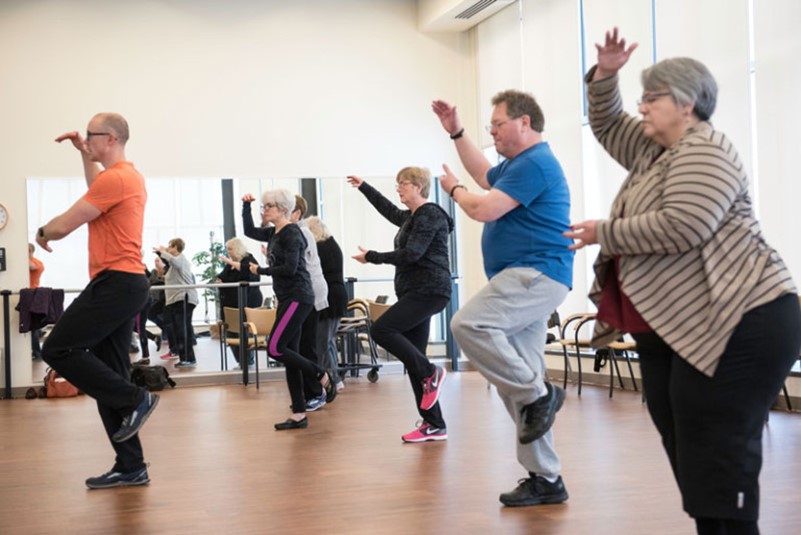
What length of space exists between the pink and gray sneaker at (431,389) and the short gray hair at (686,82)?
3.12 meters

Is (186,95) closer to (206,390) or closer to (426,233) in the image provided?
(206,390)

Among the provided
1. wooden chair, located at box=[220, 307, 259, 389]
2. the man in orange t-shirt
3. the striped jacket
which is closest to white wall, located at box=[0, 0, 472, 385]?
wooden chair, located at box=[220, 307, 259, 389]

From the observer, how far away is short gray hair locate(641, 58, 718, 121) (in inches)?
89.9

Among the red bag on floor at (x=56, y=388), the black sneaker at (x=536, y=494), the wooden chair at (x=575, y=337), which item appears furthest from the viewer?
the red bag on floor at (x=56, y=388)

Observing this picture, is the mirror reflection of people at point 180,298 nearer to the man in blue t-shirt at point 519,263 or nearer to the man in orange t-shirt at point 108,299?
the man in orange t-shirt at point 108,299

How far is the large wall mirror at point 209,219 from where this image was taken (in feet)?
31.6

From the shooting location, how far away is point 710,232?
7.24ft

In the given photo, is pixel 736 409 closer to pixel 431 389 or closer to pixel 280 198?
pixel 431 389

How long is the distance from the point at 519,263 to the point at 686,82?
1.40m

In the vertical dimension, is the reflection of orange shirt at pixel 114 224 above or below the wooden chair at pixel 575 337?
above

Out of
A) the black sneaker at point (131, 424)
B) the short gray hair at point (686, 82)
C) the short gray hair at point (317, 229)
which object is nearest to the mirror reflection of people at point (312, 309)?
the short gray hair at point (317, 229)

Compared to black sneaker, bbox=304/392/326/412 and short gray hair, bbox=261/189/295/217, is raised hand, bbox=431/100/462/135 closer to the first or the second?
short gray hair, bbox=261/189/295/217

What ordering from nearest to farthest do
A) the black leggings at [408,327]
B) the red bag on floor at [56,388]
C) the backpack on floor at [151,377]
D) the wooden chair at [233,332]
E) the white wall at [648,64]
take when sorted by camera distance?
1. the black leggings at [408,327]
2. the white wall at [648,64]
3. the red bag on floor at [56,388]
4. the backpack on floor at [151,377]
5. the wooden chair at [233,332]

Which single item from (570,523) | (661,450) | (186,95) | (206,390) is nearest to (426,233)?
(661,450)
